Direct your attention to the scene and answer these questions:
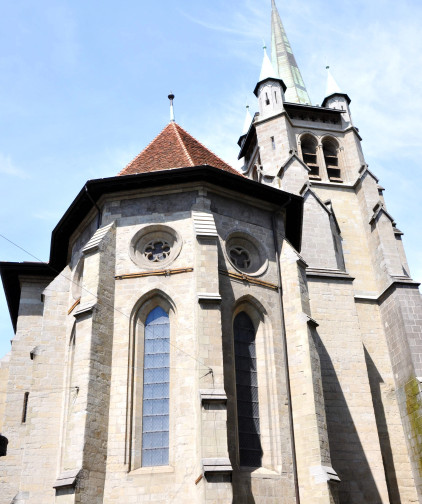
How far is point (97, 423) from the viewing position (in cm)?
1252

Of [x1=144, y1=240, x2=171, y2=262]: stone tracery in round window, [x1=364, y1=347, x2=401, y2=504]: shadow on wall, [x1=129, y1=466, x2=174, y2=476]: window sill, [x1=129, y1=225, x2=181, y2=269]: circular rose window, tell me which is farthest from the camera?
[x1=364, y1=347, x2=401, y2=504]: shadow on wall

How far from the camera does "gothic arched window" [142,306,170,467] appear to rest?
12.7 m

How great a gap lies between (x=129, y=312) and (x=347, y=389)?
942 centimetres

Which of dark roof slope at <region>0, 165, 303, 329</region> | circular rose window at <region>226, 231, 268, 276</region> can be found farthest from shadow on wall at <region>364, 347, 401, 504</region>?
circular rose window at <region>226, 231, 268, 276</region>

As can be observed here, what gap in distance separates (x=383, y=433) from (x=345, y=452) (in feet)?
12.1

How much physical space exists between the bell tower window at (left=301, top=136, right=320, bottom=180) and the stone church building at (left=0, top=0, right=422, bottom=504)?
10.1 meters

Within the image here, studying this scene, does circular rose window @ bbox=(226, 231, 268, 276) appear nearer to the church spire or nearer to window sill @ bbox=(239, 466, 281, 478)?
window sill @ bbox=(239, 466, 281, 478)

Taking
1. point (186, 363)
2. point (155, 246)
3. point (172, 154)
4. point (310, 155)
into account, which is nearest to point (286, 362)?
point (186, 363)

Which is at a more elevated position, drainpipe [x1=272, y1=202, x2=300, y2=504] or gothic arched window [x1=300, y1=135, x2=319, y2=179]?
gothic arched window [x1=300, y1=135, x2=319, y2=179]

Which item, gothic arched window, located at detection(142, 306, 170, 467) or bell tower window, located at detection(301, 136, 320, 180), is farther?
bell tower window, located at detection(301, 136, 320, 180)

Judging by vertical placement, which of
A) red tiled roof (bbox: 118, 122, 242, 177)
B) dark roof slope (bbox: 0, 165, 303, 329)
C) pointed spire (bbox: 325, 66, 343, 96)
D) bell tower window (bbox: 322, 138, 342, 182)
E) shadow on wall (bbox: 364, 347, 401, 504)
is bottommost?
shadow on wall (bbox: 364, 347, 401, 504)

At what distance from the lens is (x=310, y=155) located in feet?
101

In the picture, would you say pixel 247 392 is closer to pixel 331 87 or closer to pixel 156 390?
pixel 156 390

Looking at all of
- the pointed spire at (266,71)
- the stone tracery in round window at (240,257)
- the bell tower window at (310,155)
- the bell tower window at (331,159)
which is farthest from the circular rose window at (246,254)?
the pointed spire at (266,71)
